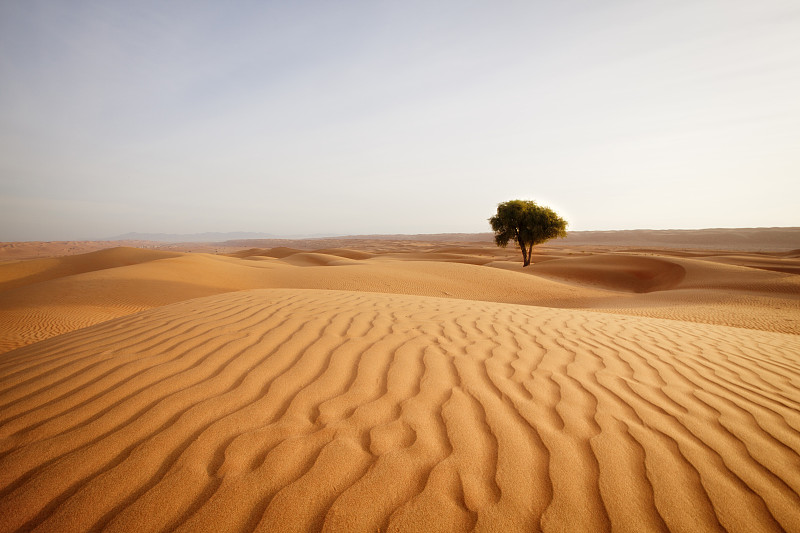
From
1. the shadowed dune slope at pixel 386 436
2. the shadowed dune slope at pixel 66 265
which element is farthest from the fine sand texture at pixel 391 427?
the shadowed dune slope at pixel 66 265

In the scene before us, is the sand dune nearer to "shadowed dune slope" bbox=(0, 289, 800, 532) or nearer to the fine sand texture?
the fine sand texture

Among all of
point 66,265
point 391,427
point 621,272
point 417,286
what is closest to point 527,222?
point 621,272

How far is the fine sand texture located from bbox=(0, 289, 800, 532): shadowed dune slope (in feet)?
0.04

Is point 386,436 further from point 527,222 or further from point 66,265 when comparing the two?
point 66,265

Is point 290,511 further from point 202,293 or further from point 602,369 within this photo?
point 202,293

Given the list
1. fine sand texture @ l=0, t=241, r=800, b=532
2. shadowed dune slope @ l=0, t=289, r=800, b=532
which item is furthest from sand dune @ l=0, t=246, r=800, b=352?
shadowed dune slope @ l=0, t=289, r=800, b=532

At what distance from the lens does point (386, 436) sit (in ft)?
6.56

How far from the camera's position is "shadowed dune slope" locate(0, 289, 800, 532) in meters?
1.51

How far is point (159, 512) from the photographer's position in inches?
57.6

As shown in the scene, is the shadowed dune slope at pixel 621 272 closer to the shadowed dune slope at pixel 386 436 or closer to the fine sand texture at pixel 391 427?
the fine sand texture at pixel 391 427

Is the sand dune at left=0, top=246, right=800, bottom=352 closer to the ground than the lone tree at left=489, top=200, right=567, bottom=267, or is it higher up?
closer to the ground

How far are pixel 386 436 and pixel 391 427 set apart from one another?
3.8 inches

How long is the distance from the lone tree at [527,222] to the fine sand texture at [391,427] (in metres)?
20.9

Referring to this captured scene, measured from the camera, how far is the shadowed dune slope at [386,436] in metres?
1.51
